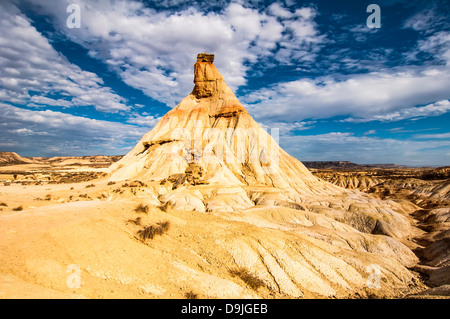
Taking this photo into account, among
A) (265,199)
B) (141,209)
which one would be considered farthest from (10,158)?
(141,209)

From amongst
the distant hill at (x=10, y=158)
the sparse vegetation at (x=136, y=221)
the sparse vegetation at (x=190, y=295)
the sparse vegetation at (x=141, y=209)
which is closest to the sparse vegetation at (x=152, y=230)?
the sparse vegetation at (x=136, y=221)

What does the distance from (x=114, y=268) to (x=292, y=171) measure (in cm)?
4328

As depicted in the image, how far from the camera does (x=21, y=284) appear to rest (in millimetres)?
6164

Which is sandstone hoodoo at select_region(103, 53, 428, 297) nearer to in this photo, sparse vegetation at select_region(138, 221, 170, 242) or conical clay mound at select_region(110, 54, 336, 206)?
conical clay mound at select_region(110, 54, 336, 206)

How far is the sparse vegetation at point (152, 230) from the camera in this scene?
10.3 metres

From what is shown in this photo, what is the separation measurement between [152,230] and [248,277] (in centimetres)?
518

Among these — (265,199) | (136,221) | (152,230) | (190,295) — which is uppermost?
(136,221)

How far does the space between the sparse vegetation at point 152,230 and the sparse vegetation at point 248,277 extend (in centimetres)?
404

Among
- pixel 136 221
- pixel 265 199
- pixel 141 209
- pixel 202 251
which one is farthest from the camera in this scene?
pixel 265 199

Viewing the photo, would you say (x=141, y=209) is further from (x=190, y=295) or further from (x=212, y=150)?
(x=212, y=150)

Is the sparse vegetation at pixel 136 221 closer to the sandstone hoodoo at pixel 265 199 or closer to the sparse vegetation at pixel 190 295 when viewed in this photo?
the sandstone hoodoo at pixel 265 199

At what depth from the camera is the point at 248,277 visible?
10.4 m

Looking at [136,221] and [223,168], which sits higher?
[223,168]
